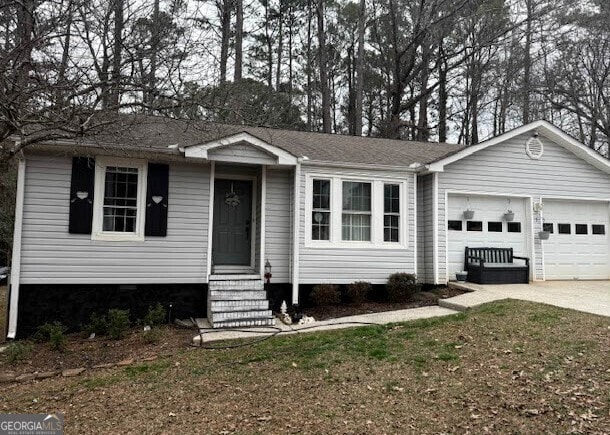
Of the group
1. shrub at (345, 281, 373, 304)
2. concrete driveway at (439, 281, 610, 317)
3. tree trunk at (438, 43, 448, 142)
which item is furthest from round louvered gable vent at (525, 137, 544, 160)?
tree trunk at (438, 43, 448, 142)

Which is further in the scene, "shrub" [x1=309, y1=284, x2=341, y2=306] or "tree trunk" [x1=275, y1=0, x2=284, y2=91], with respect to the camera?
"tree trunk" [x1=275, y1=0, x2=284, y2=91]

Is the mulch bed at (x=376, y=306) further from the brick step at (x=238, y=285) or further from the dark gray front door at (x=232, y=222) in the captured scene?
the dark gray front door at (x=232, y=222)

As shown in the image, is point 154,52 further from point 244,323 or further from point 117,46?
point 244,323

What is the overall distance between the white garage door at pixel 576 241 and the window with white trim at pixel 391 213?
13.7ft

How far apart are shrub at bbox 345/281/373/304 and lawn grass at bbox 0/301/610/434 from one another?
238 centimetres

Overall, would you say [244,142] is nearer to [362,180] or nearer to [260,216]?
[260,216]

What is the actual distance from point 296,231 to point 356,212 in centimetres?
147

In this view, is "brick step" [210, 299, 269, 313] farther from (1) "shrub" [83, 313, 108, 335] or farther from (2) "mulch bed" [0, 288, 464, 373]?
(1) "shrub" [83, 313, 108, 335]

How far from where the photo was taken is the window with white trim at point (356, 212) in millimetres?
8884

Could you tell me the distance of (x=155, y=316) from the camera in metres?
7.45

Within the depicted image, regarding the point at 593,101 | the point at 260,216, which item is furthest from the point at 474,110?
the point at 260,216

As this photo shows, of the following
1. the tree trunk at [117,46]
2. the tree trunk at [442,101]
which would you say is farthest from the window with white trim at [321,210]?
the tree trunk at [442,101]

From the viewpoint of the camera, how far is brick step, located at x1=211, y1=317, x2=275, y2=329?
710 centimetres

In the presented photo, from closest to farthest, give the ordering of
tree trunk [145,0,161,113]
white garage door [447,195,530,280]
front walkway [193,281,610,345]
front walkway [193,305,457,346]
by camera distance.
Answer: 1. tree trunk [145,0,161,113]
2. front walkway [193,305,457,346]
3. front walkway [193,281,610,345]
4. white garage door [447,195,530,280]
